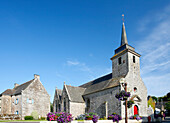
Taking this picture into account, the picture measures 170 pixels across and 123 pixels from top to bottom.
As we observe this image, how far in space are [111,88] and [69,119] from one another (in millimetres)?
13932

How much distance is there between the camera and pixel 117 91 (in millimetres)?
24828

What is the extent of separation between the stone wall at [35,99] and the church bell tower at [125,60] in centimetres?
1676

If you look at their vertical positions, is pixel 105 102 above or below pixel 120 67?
below

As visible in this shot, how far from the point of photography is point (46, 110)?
35.1m

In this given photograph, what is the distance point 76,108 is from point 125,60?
14.0 metres

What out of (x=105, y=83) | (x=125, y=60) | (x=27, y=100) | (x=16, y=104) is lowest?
(x=16, y=104)

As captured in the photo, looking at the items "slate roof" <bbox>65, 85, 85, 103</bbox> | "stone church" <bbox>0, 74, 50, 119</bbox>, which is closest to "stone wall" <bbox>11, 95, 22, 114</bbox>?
"stone church" <bbox>0, 74, 50, 119</bbox>

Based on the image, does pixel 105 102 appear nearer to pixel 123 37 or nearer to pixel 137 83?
pixel 137 83

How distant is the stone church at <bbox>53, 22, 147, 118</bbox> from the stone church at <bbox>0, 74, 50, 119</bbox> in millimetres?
5131

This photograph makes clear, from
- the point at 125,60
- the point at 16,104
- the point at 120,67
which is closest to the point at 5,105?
the point at 16,104

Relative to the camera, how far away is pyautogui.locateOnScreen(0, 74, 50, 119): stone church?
3160 cm

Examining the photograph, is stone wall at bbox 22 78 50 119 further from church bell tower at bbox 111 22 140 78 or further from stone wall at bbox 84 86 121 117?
church bell tower at bbox 111 22 140 78

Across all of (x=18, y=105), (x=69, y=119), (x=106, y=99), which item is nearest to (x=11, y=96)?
(x=18, y=105)

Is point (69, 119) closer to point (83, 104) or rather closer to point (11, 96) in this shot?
point (83, 104)
